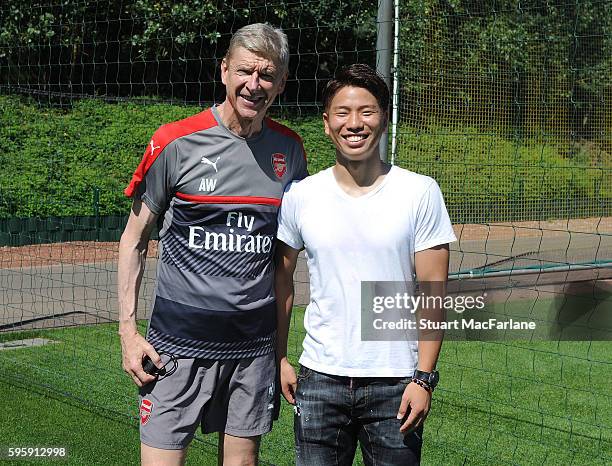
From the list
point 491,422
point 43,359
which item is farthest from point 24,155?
point 491,422

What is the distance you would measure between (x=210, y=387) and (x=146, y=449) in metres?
0.32

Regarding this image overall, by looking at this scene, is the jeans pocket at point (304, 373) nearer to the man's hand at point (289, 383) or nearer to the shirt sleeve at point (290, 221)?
the man's hand at point (289, 383)

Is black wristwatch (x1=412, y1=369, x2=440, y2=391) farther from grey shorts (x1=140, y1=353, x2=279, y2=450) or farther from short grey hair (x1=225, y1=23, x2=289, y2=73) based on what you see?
short grey hair (x1=225, y1=23, x2=289, y2=73)

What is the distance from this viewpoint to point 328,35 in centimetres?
939

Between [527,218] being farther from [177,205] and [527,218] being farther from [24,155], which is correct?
[24,155]

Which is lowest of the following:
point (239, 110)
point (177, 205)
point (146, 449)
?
point (146, 449)

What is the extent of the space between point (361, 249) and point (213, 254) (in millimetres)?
618

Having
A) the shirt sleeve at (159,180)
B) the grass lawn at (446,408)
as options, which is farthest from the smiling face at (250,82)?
the grass lawn at (446,408)

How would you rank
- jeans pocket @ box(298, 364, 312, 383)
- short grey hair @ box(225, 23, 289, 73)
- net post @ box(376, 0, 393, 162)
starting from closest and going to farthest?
jeans pocket @ box(298, 364, 312, 383), short grey hair @ box(225, 23, 289, 73), net post @ box(376, 0, 393, 162)

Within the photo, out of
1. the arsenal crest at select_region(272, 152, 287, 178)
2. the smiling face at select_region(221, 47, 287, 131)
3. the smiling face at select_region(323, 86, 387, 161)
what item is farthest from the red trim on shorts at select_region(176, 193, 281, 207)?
the smiling face at select_region(323, 86, 387, 161)

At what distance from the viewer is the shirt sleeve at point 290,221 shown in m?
2.98

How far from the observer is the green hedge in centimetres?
590

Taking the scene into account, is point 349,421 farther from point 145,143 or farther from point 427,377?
point 145,143

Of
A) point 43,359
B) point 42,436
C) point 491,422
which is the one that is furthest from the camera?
point 43,359
